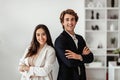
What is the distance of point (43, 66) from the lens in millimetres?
3008

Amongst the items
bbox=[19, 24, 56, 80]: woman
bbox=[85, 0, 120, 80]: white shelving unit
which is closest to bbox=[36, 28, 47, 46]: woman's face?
bbox=[19, 24, 56, 80]: woman

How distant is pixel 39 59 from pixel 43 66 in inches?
3.8

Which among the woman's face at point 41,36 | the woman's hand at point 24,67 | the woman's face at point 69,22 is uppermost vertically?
the woman's face at point 69,22

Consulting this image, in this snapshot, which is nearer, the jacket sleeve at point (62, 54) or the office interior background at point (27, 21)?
the jacket sleeve at point (62, 54)

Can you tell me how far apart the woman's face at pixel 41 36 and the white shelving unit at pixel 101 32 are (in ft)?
8.13

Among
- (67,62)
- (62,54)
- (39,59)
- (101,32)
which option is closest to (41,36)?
(39,59)

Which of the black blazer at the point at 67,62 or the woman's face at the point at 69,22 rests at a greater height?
the woman's face at the point at 69,22

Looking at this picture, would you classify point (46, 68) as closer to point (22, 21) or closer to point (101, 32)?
point (22, 21)

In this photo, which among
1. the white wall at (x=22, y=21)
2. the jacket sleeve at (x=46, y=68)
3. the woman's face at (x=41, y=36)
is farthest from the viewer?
the white wall at (x=22, y=21)

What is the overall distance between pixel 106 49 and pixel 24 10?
1.97 metres

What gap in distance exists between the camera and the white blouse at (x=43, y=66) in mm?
2935

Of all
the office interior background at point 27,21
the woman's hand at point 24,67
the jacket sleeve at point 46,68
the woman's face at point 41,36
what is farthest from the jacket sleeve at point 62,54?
the office interior background at point 27,21

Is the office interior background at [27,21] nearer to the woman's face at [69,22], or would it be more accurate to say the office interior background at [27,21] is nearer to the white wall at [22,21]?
the white wall at [22,21]

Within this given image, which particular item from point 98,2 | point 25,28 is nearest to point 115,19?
point 98,2
